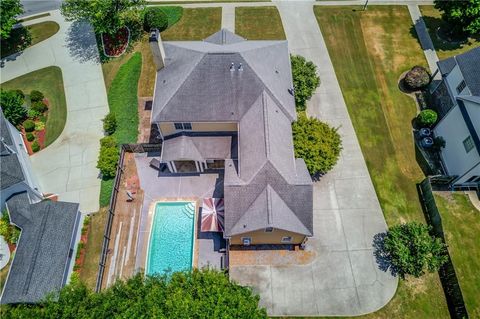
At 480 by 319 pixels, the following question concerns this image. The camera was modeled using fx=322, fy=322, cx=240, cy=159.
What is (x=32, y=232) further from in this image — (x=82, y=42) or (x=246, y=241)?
(x=82, y=42)

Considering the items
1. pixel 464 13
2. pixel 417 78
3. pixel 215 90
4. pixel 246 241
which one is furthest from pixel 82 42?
pixel 464 13

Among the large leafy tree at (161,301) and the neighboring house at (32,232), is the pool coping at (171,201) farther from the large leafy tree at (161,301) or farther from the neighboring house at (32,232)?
the large leafy tree at (161,301)

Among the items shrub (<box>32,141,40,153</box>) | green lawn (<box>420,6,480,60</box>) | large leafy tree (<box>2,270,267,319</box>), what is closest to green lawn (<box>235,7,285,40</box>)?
green lawn (<box>420,6,480,60</box>)

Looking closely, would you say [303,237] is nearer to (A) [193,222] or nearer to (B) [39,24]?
(A) [193,222]

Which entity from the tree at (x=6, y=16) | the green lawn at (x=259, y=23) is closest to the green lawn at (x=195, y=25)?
the green lawn at (x=259, y=23)

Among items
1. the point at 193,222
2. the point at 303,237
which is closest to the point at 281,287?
the point at 303,237
